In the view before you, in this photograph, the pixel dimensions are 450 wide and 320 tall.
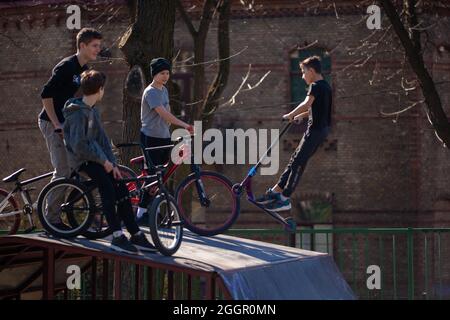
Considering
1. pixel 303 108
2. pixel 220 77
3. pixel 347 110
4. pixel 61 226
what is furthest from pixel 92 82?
pixel 347 110

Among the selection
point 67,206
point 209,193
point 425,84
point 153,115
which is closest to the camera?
point 67,206

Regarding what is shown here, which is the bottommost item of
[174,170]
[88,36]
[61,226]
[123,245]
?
[123,245]

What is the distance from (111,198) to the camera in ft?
26.8

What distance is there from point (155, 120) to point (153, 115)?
54mm

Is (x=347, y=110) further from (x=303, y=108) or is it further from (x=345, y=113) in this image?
(x=303, y=108)

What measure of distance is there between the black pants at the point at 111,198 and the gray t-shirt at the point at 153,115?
108 centimetres

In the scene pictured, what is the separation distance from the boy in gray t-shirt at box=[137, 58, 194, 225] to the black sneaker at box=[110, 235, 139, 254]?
1109mm

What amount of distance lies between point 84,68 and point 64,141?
0.90 meters

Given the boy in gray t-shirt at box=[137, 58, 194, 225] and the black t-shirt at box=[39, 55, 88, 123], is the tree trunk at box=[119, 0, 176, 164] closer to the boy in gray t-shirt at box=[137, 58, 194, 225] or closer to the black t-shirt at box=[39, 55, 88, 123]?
the boy in gray t-shirt at box=[137, 58, 194, 225]

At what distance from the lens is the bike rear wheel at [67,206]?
333 inches

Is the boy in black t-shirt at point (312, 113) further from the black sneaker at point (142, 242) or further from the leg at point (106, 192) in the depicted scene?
the leg at point (106, 192)

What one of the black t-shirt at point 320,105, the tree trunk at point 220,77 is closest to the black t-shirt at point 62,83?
the black t-shirt at point 320,105
